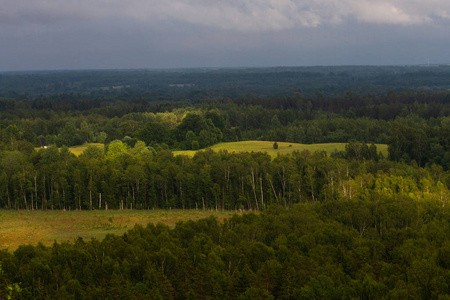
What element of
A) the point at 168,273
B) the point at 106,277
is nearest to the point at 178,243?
the point at 168,273

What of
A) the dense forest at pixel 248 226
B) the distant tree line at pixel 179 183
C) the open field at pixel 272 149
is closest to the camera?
the dense forest at pixel 248 226

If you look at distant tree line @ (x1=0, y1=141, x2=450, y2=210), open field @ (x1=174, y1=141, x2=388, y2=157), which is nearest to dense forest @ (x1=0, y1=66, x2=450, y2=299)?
distant tree line @ (x1=0, y1=141, x2=450, y2=210)

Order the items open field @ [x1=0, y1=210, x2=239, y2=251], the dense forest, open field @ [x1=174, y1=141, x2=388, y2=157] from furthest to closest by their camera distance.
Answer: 1. open field @ [x1=174, y1=141, x2=388, y2=157]
2. open field @ [x1=0, y1=210, x2=239, y2=251]
3. the dense forest

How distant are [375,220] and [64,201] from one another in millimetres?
46202

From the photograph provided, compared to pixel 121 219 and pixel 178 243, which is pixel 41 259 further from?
pixel 121 219

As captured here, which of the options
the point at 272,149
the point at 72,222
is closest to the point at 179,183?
the point at 72,222

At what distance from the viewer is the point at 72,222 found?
63.6m

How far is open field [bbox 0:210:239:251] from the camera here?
55.4m

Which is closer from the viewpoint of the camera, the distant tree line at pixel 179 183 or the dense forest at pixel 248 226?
the dense forest at pixel 248 226

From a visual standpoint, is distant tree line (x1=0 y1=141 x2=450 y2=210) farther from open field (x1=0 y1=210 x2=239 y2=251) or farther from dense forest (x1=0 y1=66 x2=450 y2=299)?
open field (x1=0 y1=210 x2=239 y2=251)

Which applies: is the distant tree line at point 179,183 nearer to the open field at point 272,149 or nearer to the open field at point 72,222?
the open field at point 72,222

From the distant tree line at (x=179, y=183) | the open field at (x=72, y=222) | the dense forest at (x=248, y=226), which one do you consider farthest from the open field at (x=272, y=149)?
the open field at (x=72, y=222)

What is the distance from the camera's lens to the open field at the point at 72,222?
55.4 metres

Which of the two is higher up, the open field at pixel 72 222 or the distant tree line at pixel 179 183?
the distant tree line at pixel 179 183
